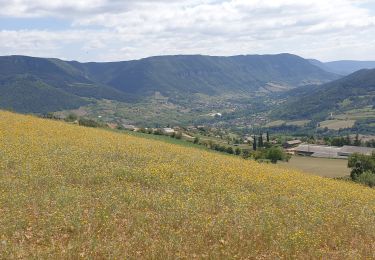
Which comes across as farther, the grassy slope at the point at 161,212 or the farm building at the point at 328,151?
the farm building at the point at 328,151

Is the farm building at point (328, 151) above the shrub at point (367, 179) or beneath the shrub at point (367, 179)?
beneath

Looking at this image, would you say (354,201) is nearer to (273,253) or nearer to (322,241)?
(322,241)

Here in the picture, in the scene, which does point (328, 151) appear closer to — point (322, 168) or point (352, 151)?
point (352, 151)

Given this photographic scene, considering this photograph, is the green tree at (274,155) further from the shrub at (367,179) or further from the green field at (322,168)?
the shrub at (367,179)

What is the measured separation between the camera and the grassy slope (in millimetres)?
10656

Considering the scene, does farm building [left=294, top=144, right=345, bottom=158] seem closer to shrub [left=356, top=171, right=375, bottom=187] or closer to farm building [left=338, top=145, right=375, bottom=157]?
farm building [left=338, top=145, right=375, bottom=157]

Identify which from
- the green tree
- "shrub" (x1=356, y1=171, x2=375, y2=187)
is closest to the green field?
the green tree

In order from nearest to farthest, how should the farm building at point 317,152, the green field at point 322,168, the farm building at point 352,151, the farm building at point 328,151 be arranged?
the green field at point 322,168 < the farm building at point 328,151 < the farm building at point 317,152 < the farm building at point 352,151

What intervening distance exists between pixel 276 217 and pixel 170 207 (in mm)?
3509

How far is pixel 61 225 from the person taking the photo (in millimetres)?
11508

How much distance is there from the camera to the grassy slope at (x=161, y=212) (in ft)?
35.0

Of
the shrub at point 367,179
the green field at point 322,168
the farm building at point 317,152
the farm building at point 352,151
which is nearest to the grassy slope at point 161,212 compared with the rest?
the shrub at point 367,179

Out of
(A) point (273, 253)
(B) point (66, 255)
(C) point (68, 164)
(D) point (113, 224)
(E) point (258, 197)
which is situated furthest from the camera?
(C) point (68, 164)

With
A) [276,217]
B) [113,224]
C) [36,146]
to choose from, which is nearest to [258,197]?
[276,217]
